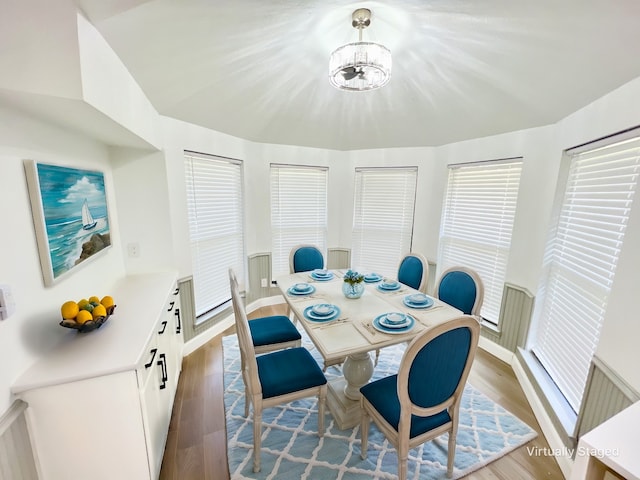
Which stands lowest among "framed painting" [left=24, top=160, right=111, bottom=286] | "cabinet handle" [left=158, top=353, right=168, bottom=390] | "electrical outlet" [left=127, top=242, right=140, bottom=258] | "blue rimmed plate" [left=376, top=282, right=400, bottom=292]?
"cabinet handle" [left=158, top=353, right=168, bottom=390]

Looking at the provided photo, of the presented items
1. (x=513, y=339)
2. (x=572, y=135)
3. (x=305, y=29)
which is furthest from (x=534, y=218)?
(x=305, y=29)

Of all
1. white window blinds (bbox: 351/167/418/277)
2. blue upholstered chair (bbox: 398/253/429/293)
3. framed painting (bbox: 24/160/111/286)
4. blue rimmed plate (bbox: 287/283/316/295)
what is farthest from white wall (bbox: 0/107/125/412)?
white window blinds (bbox: 351/167/418/277)

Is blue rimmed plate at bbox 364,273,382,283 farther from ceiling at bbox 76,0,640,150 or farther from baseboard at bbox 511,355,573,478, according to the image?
ceiling at bbox 76,0,640,150

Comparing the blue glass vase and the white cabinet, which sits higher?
the blue glass vase

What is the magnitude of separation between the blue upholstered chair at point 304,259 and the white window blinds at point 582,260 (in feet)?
6.92

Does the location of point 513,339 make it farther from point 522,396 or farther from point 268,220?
point 268,220

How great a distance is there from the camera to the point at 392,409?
1.34 m

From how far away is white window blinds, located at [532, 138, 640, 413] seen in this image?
58.9 inches

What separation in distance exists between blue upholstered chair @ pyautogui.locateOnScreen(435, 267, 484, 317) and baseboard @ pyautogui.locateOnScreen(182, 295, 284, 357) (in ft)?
7.36

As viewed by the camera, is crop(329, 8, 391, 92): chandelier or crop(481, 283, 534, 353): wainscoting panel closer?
crop(329, 8, 391, 92): chandelier

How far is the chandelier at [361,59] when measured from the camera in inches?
59.9

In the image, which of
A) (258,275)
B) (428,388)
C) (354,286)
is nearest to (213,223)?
(258,275)

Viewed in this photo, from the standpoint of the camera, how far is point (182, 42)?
1459mm

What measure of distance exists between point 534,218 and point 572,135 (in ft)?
2.30
